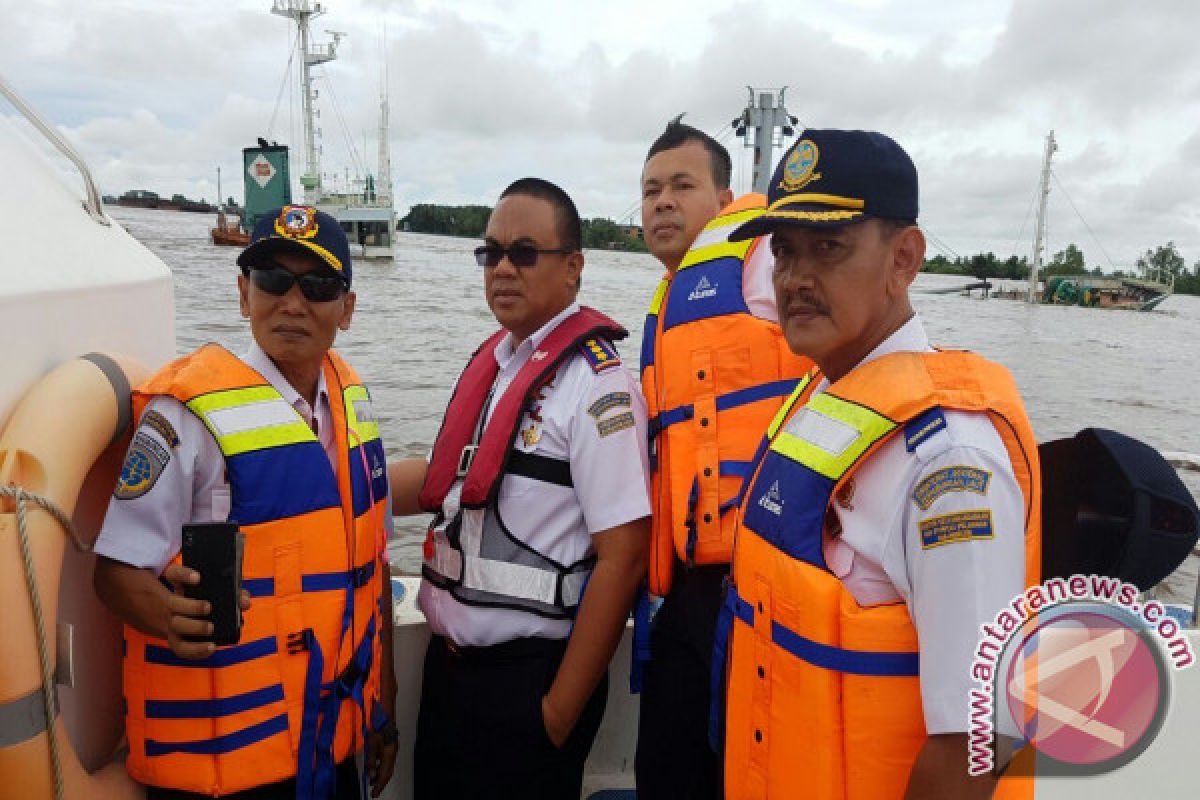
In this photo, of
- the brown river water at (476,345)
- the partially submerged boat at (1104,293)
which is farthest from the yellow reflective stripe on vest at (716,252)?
the partially submerged boat at (1104,293)

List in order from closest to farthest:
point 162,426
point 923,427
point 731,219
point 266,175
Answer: point 923,427 < point 162,426 < point 731,219 < point 266,175

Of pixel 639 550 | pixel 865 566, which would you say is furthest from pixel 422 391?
pixel 865 566

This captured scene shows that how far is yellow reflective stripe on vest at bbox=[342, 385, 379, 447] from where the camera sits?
1.95m

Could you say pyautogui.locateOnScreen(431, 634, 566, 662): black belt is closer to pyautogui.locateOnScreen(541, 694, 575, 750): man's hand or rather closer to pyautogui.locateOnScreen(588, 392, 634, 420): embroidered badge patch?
pyautogui.locateOnScreen(541, 694, 575, 750): man's hand

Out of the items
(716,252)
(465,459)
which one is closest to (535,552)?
(465,459)

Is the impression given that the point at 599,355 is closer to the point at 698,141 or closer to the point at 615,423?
the point at 615,423

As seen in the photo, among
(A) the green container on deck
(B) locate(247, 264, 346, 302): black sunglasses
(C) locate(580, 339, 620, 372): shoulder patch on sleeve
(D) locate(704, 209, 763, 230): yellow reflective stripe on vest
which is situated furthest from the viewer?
(A) the green container on deck

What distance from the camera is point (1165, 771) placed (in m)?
2.26

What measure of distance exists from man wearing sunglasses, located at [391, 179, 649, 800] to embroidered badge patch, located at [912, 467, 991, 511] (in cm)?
88

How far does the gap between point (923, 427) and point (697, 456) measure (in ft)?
2.86

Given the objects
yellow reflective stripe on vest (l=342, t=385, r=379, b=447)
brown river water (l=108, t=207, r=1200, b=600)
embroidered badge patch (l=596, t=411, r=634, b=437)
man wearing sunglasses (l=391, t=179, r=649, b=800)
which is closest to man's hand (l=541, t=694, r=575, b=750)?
man wearing sunglasses (l=391, t=179, r=649, b=800)

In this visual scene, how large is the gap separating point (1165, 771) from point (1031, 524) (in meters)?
1.66

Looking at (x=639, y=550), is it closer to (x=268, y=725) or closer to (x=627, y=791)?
(x=268, y=725)
